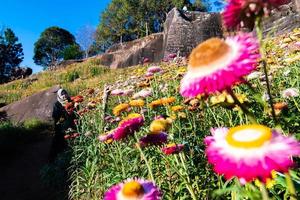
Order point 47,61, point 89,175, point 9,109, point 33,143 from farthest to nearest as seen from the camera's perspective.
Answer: point 47,61, point 9,109, point 33,143, point 89,175

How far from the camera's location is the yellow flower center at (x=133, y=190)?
3.69 ft

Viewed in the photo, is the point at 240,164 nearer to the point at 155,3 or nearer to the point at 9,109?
the point at 9,109

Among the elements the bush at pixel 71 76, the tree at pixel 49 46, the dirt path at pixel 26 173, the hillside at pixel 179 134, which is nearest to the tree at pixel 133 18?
the tree at pixel 49 46

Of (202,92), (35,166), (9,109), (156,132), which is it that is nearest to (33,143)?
(35,166)

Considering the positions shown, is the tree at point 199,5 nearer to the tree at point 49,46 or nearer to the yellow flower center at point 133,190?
the tree at point 49,46

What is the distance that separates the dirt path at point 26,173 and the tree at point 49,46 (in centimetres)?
4813

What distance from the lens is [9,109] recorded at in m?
13.7

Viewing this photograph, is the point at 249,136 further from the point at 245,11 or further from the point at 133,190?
the point at 133,190

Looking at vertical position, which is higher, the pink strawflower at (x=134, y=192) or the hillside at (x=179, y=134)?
the pink strawflower at (x=134, y=192)

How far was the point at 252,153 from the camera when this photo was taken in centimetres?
75

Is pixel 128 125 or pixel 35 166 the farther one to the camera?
pixel 35 166

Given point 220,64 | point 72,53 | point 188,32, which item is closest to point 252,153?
point 220,64

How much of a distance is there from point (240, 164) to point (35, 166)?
8223 mm

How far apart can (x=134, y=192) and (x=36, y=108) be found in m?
11.5
